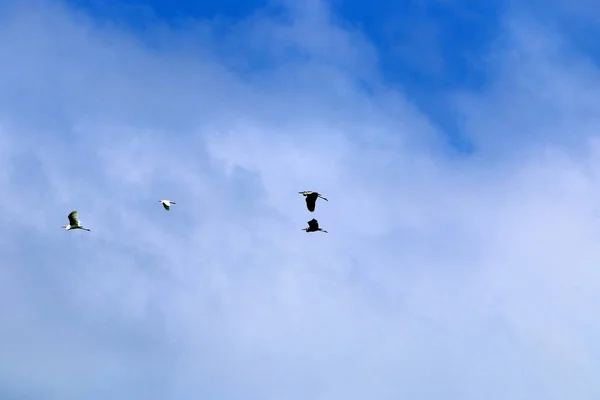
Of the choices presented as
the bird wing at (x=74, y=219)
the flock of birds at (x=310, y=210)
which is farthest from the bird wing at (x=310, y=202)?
the bird wing at (x=74, y=219)

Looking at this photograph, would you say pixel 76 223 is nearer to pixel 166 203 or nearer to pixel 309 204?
pixel 166 203

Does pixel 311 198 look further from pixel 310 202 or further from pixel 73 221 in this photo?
pixel 73 221

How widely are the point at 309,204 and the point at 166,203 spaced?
72.9 feet

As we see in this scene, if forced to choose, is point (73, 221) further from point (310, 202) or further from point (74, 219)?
point (310, 202)

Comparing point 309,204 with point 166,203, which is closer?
point 309,204

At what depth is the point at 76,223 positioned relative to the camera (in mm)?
110312

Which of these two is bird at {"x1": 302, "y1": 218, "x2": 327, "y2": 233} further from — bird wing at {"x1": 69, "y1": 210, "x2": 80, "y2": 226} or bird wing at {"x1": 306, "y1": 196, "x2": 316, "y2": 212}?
bird wing at {"x1": 69, "y1": 210, "x2": 80, "y2": 226}

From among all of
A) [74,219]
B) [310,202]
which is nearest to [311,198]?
[310,202]

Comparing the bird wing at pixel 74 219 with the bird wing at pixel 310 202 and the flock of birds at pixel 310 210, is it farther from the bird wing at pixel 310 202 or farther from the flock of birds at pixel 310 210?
the bird wing at pixel 310 202

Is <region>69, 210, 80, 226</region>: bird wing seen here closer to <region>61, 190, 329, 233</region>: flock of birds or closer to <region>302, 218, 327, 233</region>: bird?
<region>61, 190, 329, 233</region>: flock of birds

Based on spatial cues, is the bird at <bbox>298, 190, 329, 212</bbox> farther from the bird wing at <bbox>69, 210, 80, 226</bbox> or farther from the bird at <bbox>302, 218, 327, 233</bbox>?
the bird wing at <bbox>69, 210, 80, 226</bbox>

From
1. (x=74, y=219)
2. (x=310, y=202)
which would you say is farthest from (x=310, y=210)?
(x=74, y=219)

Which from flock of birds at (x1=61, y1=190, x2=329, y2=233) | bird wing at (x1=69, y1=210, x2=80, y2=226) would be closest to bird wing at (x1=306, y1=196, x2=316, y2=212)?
flock of birds at (x1=61, y1=190, x2=329, y2=233)

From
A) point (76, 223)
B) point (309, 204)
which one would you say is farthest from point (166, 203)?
point (309, 204)
